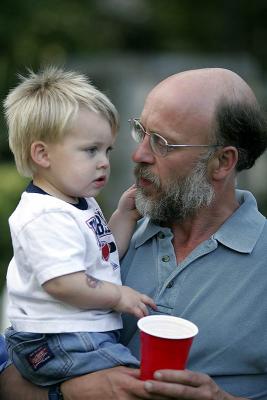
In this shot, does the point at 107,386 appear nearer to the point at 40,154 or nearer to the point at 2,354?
the point at 2,354

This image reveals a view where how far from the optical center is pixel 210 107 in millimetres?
3406

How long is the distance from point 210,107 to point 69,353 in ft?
3.80

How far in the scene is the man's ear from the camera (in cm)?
344

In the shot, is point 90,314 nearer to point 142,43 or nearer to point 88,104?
point 88,104

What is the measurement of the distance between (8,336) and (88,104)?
93 cm

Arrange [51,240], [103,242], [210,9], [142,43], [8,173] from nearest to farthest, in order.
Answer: [51,240] → [103,242] → [8,173] → [210,9] → [142,43]

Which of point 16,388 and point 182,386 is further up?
point 182,386

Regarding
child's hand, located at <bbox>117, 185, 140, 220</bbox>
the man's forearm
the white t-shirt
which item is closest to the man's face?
child's hand, located at <bbox>117, 185, 140, 220</bbox>

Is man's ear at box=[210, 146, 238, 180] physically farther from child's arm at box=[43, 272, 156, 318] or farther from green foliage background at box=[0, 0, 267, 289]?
green foliage background at box=[0, 0, 267, 289]

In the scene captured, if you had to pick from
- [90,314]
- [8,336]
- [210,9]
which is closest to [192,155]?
[90,314]

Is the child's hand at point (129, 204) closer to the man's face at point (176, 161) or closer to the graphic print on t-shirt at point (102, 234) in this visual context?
the man's face at point (176, 161)

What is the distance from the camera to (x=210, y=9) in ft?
68.1

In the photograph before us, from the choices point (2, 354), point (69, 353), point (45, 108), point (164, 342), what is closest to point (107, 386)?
point (69, 353)

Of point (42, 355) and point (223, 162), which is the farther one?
point (223, 162)
